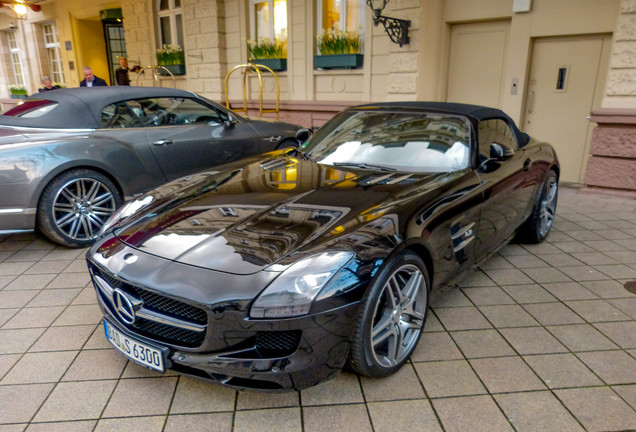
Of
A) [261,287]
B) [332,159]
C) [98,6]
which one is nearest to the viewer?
[261,287]

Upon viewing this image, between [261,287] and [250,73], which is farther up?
[250,73]

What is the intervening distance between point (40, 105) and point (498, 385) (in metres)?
4.90

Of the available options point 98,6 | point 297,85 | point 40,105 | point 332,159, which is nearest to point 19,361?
point 332,159

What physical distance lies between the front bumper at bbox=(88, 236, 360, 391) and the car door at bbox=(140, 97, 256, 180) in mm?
3183

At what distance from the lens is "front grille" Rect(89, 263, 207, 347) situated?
2.03 m

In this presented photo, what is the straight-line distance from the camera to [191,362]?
2008 millimetres

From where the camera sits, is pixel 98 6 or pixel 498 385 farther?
pixel 98 6

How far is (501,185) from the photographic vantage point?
3408mm

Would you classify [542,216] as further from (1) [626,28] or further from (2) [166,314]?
(2) [166,314]

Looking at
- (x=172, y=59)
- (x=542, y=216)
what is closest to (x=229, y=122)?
(x=542, y=216)

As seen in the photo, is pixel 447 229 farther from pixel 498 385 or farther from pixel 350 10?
pixel 350 10

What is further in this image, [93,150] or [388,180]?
[93,150]

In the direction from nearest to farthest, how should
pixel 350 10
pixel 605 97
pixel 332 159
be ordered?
pixel 332 159 → pixel 605 97 → pixel 350 10

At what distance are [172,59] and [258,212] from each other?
10.5 metres
